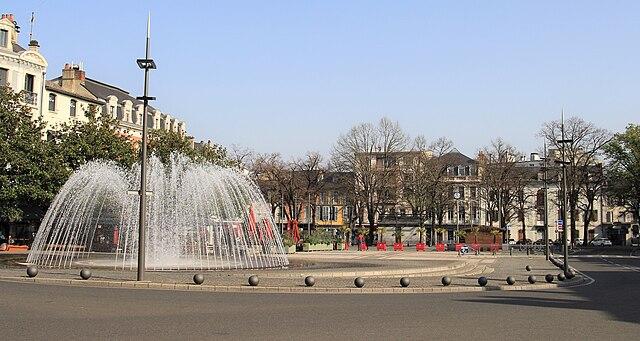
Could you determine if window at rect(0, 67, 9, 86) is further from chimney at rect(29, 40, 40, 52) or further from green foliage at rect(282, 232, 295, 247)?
green foliage at rect(282, 232, 295, 247)

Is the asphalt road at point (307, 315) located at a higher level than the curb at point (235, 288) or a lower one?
lower

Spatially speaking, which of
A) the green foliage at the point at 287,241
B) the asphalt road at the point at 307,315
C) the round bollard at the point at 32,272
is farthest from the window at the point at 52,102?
the asphalt road at the point at 307,315

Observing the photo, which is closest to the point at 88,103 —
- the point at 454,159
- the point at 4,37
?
the point at 4,37

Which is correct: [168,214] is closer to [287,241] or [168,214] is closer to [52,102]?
[287,241]

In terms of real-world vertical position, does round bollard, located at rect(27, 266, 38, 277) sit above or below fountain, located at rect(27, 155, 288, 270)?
below

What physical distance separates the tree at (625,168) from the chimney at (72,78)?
53694mm

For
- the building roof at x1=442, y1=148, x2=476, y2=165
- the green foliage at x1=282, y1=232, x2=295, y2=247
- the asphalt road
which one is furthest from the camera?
the building roof at x1=442, y1=148, x2=476, y2=165

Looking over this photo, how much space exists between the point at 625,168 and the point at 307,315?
63974 mm

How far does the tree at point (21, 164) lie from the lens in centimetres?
4806

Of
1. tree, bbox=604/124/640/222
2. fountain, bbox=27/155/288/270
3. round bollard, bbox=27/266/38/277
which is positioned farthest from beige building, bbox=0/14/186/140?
tree, bbox=604/124/640/222

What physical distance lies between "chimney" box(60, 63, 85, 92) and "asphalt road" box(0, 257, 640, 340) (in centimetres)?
5349

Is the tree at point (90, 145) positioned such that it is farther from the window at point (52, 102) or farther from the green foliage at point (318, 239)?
the green foliage at point (318, 239)

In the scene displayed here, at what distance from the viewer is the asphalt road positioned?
526 inches

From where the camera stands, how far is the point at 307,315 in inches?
650
